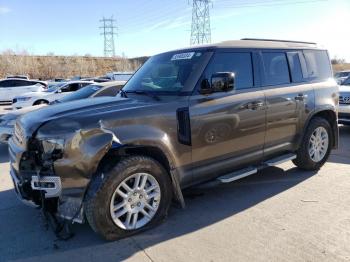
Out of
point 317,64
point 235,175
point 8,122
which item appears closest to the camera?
point 235,175

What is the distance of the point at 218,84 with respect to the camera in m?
4.44

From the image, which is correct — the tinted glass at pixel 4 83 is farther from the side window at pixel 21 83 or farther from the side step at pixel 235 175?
the side step at pixel 235 175

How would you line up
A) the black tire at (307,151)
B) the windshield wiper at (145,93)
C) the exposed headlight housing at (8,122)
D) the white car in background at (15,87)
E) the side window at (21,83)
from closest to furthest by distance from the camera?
the windshield wiper at (145,93)
the black tire at (307,151)
the exposed headlight housing at (8,122)
the white car in background at (15,87)
the side window at (21,83)

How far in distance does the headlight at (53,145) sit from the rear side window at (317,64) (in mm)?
4131

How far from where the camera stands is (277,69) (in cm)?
545

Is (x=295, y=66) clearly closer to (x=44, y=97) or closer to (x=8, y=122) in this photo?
(x=8, y=122)

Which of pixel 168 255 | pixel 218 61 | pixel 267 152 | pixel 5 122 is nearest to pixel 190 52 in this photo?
pixel 218 61

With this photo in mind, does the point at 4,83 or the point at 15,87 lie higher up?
the point at 4,83

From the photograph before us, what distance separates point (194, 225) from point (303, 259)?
4.03 feet

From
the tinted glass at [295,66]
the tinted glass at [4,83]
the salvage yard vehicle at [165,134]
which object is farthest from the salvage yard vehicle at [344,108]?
the tinted glass at [4,83]

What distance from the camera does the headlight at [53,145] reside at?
3.57 metres

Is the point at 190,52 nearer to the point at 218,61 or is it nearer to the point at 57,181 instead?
the point at 218,61

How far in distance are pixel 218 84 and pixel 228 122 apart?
49 centimetres

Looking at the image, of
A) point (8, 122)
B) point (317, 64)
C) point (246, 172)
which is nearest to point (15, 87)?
point (8, 122)
